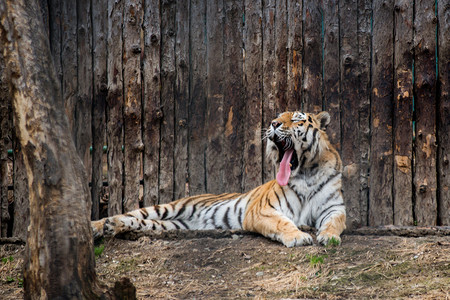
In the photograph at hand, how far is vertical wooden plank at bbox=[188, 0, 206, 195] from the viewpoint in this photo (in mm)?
6121

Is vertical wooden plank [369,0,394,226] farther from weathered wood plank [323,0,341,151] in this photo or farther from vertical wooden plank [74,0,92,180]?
vertical wooden plank [74,0,92,180]

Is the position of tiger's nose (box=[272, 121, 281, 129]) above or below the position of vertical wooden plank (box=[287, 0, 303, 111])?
below

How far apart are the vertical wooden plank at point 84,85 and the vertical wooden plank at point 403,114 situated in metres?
3.38

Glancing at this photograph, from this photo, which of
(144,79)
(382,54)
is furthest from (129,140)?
(382,54)

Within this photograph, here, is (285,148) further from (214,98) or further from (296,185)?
(214,98)

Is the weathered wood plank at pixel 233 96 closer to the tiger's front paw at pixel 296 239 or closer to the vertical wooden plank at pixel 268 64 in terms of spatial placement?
the vertical wooden plank at pixel 268 64

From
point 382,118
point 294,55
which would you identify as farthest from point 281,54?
point 382,118

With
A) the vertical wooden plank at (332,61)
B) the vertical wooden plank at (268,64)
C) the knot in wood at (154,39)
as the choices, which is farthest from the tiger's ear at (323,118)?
the knot in wood at (154,39)

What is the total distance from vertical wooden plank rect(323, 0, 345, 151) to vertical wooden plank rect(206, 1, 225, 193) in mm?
1137

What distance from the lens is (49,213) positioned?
3229 mm

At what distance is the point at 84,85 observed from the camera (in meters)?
6.24

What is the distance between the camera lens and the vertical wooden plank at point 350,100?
19.3ft

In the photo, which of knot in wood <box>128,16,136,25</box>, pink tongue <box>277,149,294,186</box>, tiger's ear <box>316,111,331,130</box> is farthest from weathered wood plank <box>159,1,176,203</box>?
tiger's ear <box>316,111,331,130</box>

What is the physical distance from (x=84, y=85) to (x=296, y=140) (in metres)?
2.50
